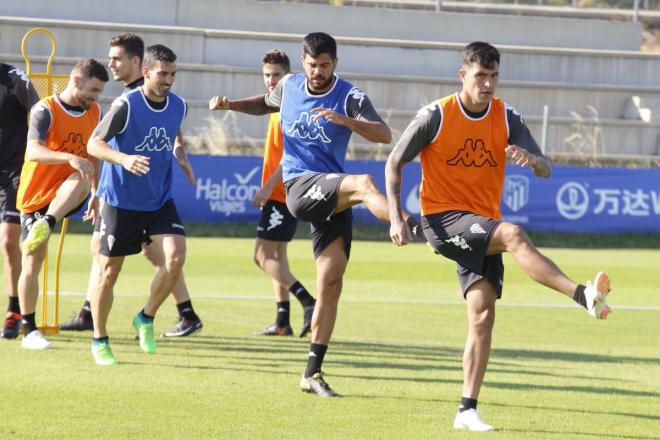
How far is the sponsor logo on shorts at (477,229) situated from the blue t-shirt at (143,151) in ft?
9.91

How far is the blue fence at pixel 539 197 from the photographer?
23547 mm

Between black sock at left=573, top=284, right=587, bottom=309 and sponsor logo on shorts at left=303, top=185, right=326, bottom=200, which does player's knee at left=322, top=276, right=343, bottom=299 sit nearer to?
sponsor logo on shorts at left=303, top=185, right=326, bottom=200

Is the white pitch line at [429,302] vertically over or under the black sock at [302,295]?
under

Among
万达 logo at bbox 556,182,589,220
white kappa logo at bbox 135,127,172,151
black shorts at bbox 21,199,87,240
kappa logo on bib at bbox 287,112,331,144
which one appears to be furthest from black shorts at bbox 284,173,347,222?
万达 logo at bbox 556,182,589,220

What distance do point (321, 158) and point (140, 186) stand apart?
5.60 feet

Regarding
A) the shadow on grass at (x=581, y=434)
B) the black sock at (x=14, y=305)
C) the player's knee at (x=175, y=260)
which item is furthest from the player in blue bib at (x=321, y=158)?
the black sock at (x=14, y=305)

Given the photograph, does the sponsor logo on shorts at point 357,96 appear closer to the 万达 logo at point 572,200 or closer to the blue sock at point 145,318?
the blue sock at point 145,318

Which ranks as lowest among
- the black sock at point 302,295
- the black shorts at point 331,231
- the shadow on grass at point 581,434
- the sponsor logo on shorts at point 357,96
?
the shadow on grass at point 581,434

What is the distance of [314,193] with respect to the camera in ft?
25.7

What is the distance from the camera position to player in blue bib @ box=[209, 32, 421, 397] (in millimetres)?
7836

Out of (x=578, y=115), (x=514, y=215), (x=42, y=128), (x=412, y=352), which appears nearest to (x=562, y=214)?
(x=514, y=215)

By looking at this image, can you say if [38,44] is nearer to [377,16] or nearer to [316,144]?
[377,16]

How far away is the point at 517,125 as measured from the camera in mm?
7270

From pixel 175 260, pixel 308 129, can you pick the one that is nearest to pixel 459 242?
pixel 308 129
